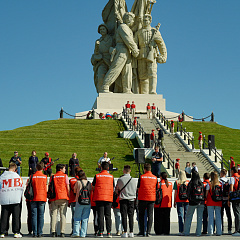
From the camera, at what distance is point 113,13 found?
4738 cm

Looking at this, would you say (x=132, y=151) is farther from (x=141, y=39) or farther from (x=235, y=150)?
(x=141, y=39)

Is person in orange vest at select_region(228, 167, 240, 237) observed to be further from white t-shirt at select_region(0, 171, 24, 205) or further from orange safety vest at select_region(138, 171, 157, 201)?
white t-shirt at select_region(0, 171, 24, 205)

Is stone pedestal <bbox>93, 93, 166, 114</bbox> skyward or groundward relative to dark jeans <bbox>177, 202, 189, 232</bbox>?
skyward

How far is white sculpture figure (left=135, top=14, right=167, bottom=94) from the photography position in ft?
146

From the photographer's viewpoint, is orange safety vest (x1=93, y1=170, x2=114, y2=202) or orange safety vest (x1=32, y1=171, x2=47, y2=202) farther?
orange safety vest (x1=32, y1=171, x2=47, y2=202)

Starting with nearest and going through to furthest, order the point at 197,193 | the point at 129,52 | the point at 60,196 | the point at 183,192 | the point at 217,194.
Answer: the point at 60,196, the point at 197,193, the point at 217,194, the point at 183,192, the point at 129,52

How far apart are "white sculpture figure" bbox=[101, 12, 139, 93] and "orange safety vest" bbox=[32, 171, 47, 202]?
33732 mm

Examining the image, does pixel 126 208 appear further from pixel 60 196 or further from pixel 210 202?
pixel 210 202

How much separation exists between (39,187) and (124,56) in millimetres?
34170

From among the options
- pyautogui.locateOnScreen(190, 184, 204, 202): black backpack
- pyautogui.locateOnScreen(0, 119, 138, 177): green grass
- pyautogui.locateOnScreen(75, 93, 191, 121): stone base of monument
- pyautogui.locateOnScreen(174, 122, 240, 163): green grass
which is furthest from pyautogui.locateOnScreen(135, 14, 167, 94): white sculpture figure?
pyautogui.locateOnScreen(190, 184, 204, 202): black backpack

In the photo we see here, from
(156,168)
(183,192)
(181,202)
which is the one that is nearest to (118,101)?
(156,168)

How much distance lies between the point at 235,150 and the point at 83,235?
20.0 m

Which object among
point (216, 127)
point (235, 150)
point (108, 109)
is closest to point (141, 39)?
point (108, 109)

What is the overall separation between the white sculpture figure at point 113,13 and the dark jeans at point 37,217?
3607 centimetres
